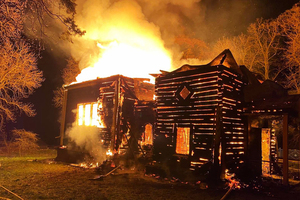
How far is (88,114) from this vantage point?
17.2 metres

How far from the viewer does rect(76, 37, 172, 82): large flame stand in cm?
1719

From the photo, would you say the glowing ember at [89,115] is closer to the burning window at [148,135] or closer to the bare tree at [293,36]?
the burning window at [148,135]

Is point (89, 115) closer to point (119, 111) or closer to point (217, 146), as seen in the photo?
point (119, 111)

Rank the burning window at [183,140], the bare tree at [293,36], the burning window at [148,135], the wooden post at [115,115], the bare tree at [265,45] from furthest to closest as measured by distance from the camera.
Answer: the bare tree at [265,45] < the bare tree at [293,36] < the wooden post at [115,115] < the burning window at [148,135] < the burning window at [183,140]

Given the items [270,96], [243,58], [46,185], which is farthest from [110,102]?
[243,58]

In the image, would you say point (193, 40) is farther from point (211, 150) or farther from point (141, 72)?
point (211, 150)

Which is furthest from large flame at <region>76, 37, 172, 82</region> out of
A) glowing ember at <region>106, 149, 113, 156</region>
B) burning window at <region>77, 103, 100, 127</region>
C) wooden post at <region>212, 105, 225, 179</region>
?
wooden post at <region>212, 105, 225, 179</region>

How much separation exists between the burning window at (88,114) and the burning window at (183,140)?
249 inches

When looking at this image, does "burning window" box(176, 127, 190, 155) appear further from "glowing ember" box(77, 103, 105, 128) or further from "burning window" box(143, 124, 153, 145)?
"glowing ember" box(77, 103, 105, 128)

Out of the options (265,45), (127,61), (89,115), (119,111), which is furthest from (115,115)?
(265,45)

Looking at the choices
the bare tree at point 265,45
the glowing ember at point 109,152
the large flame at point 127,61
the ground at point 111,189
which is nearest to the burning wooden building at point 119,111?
the glowing ember at point 109,152

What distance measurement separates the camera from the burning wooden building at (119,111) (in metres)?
14.6

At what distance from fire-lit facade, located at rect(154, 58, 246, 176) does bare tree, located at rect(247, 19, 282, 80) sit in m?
12.4

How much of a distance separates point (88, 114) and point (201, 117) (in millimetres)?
9249
